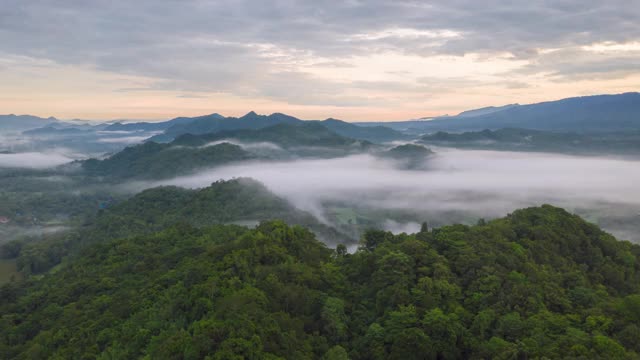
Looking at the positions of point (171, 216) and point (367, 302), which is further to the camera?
point (171, 216)

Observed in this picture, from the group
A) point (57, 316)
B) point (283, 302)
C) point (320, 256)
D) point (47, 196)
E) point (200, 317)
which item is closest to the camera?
point (200, 317)

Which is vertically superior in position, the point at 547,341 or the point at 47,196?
the point at 547,341

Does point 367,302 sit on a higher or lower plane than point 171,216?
higher

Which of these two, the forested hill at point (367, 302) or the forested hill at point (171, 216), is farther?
the forested hill at point (171, 216)

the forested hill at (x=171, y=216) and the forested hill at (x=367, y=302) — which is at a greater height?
the forested hill at (x=367, y=302)

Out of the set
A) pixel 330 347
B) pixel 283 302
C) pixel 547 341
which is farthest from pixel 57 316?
pixel 547 341

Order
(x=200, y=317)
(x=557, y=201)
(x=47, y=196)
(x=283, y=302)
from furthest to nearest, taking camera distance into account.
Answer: (x=47, y=196)
(x=557, y=201)
(x=283, y=302)
(x=200, y=317)

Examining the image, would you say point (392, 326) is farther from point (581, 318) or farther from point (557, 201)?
point (557, 201)

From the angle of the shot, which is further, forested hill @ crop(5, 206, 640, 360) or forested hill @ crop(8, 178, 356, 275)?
forested hill @ crop(8, 178, 356, 275)
